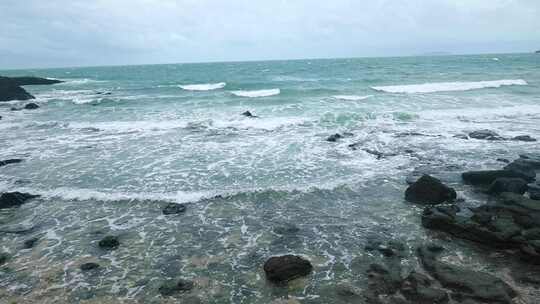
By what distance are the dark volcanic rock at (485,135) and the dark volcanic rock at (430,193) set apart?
8.91 m

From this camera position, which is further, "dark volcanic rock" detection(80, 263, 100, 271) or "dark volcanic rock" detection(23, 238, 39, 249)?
"dark volcanic rock" detection(23, 238, 39, 249)

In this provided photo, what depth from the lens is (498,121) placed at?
2248 cm

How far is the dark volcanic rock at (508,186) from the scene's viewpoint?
1107 cm

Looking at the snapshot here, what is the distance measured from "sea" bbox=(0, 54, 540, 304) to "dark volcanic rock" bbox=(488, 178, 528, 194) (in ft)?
1.29

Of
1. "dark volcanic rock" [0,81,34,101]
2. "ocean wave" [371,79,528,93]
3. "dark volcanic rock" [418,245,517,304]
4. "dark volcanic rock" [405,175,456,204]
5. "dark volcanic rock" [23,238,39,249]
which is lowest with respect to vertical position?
"dark volcanic rock" [418,245,517,304]

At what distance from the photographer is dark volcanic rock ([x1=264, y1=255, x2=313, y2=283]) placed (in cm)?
741

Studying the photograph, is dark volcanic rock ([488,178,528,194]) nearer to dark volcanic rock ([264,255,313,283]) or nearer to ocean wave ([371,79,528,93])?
dark volcanic rock ([264,255,313,283])

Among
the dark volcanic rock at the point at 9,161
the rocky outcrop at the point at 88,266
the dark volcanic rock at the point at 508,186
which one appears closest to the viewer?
the rocky outcrop at the point at 88,266

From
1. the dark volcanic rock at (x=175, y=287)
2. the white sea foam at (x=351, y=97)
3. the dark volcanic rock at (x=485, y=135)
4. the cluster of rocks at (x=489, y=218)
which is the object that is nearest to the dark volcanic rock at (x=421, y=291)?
the cluster of rocks at (x=489, y=218)

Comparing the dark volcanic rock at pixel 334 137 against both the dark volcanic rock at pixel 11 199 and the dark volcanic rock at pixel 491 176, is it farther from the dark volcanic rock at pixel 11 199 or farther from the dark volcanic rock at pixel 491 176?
the dark volcanic rock at pixel 11 199

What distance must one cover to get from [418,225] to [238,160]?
27.2 feet

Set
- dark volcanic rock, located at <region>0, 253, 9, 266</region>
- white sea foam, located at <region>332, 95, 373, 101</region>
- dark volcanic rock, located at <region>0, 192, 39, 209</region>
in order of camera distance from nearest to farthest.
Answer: dark volcanic rock, located at <region>0, 253, 9, 266</region> < dark volcanic rock, located at <region>0, 192, 39, 209</region> < white sea foam, located at <region>332, 95, 373, 101</region>

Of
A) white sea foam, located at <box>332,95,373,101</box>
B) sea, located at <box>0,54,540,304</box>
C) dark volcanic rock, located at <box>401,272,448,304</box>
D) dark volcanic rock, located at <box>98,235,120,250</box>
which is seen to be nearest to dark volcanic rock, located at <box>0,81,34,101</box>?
sea, located at <box>0,54,540,304</box>

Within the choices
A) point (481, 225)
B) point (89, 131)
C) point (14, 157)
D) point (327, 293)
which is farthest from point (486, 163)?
point (89, 131)
